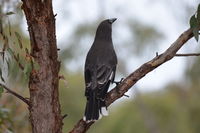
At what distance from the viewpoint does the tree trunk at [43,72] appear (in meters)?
5.09

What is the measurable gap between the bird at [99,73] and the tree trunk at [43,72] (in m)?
0.40

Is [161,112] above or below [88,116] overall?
below

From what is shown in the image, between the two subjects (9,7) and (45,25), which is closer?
(45,25)

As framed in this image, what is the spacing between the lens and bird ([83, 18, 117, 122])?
5.79 m

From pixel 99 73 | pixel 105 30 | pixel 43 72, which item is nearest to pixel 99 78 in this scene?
pixel 99 73

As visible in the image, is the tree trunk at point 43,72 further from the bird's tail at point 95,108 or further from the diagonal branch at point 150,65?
the bird's tail at point 95,108

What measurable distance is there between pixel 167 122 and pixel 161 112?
0.65 meters

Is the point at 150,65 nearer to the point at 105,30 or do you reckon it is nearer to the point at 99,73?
the point at 99,73

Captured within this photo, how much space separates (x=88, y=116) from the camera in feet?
17.6

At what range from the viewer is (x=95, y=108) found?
5.84m

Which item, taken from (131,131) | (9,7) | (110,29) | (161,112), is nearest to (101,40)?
(110,29)

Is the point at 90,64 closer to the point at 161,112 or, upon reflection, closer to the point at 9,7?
the point at 9,7

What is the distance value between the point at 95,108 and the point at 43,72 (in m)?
0.86

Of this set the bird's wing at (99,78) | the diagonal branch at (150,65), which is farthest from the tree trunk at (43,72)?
the bird's wing at (99,78)
